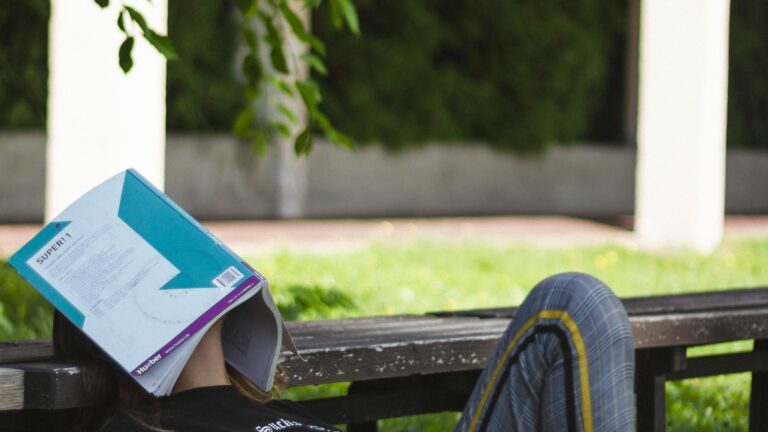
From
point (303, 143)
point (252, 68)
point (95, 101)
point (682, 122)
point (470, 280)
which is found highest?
point (252, 68)

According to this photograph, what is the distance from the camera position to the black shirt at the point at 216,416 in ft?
6.42

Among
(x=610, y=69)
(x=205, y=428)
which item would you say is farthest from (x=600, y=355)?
(x=610, y=69)

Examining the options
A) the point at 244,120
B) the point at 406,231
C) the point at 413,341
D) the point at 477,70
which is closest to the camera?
the point at 413,341

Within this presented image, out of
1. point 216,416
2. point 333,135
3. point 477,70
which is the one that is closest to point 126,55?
point 333,135

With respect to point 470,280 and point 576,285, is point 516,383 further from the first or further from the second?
point 470,280

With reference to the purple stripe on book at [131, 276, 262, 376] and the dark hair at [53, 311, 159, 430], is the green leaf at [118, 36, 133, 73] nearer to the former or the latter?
the dark hair at [53, 311, 159, 430]

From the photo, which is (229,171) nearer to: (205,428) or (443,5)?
(443,5)

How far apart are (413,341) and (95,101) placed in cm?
502

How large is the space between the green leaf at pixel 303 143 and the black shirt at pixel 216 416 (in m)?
1.78

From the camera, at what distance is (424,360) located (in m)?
2.64

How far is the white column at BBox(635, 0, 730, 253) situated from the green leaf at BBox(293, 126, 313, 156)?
6485 mm

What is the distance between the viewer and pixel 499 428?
2.37m

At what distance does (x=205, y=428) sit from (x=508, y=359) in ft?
2.16

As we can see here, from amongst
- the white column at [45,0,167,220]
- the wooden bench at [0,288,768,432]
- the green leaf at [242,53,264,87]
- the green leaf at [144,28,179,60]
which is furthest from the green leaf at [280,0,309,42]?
the white column at [45,0,167,220]
